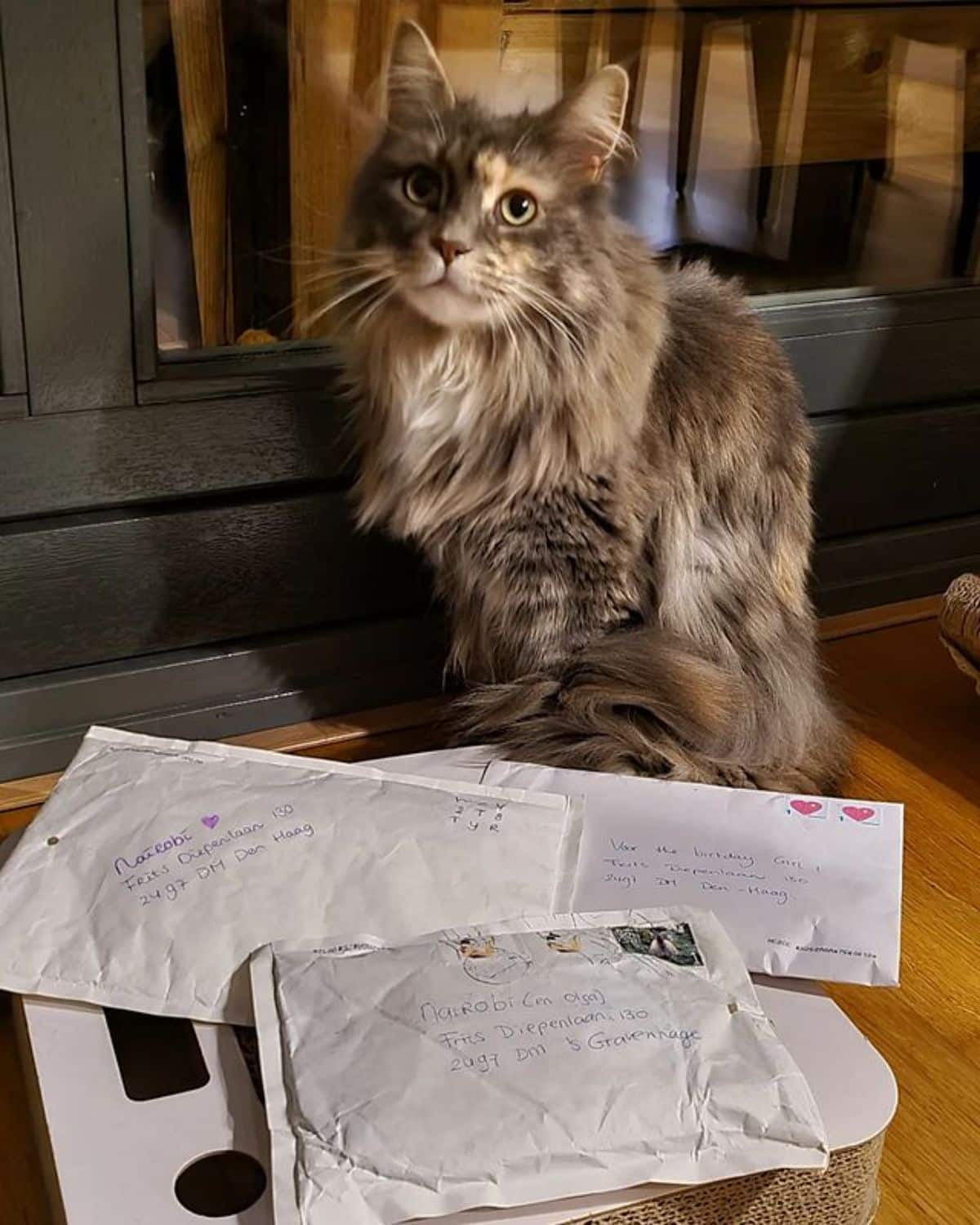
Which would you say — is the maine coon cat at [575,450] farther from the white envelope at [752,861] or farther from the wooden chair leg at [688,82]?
the wooden chair leg at [688,82]

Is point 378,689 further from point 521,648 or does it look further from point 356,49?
point 356,49

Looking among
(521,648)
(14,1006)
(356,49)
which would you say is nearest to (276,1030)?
(14,1006)

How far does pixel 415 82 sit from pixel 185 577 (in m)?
0.60

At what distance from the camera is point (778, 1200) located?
3.08 ft

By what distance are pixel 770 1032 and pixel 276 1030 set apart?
0.36 meters

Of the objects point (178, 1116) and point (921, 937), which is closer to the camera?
point (178, 1116)

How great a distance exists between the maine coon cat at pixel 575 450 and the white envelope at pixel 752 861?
6 centimetres

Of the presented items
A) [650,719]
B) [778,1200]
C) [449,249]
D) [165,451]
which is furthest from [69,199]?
[778,1200]

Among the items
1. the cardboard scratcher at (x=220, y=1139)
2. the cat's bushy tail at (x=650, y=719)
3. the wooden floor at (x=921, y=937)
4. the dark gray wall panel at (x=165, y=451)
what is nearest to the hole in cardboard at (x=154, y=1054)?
the cardboard scratcher at (x=220, y=1139)

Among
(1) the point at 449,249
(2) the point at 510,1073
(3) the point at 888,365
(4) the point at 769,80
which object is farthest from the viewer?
(3) the point at 888,365

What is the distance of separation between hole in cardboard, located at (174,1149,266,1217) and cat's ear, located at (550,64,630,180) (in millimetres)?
925

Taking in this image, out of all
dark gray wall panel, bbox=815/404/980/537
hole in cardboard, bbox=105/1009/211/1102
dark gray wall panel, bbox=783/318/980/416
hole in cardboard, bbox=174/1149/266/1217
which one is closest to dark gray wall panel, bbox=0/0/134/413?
hole in cardboard, bbox=105/1009/211/1102

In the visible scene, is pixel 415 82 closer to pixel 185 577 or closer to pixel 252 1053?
pixel 185 577

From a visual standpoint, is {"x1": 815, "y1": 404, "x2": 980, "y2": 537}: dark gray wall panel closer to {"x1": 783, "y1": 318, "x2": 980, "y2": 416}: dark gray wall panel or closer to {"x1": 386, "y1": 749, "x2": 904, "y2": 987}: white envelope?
{"x1": 783, "y1": 318, "x2": 980, "y2": 416}: dark gray wall panel
